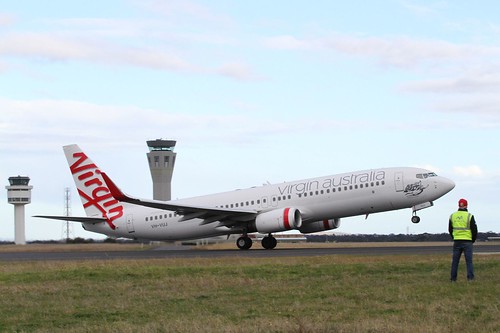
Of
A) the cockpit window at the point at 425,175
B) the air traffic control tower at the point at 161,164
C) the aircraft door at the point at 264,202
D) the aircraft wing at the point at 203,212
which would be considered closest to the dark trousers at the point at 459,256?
the cockpit window at the point at 425,175

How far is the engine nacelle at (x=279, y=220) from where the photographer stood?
137ft

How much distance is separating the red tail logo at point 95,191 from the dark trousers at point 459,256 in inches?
1255

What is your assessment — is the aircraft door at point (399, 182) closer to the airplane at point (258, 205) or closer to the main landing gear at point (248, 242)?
the airplane at point (258, 205)

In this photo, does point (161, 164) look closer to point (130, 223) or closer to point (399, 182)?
point (130, 223)

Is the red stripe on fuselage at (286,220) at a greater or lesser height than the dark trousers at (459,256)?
greater

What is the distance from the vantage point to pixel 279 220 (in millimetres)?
41719

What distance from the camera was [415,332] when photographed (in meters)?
11.5

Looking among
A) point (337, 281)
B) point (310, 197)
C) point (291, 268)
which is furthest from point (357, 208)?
point (337, 281)

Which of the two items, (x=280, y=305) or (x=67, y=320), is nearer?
(x=67, y=320)

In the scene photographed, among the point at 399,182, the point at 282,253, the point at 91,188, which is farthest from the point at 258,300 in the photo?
the point at 91,188

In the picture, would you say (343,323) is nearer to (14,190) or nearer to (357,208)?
(357,208)

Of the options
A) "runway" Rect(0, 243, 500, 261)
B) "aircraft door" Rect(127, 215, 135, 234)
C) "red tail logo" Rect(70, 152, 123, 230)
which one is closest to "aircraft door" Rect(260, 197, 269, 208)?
"runway" Rect(0, 243, 500, 261)

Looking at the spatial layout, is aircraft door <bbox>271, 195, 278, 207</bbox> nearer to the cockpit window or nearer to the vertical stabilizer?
the cockpit window

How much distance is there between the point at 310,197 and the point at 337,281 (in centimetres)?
2346
